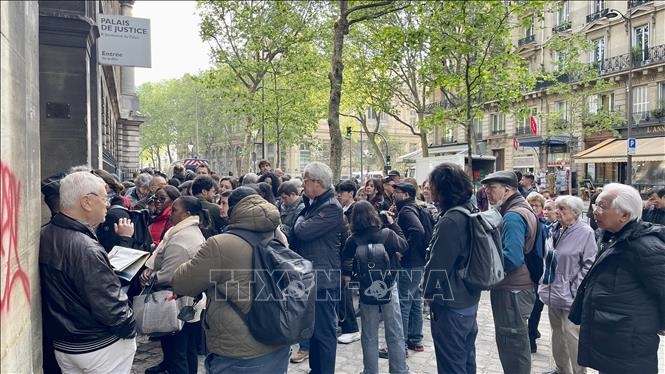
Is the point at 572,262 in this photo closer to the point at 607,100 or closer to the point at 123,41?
the point at 123,41

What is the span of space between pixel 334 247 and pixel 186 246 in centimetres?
147

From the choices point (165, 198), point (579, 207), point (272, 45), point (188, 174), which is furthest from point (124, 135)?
point (579, 207)

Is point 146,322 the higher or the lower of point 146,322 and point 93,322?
the lower

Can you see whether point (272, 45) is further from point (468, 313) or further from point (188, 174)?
point (468, 313)

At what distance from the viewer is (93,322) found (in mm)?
2844

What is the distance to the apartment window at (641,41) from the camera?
29156 millimetres

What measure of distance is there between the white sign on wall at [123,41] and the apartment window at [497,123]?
112 ft

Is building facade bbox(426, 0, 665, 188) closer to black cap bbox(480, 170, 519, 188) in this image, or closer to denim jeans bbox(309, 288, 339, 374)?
black cap bbox(480, 170, 519, 188)

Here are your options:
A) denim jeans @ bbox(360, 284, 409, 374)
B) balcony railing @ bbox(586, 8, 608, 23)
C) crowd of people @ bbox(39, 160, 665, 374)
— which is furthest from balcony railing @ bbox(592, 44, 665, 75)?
denim jeans @ bbox(360, 284, 409, 374)

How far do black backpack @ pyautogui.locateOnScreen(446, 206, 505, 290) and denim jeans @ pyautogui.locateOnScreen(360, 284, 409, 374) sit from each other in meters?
1.17

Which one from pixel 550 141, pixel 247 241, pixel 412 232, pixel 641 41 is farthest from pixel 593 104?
pixel 247 241

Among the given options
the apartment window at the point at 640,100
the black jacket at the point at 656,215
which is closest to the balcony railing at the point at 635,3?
the apartment window at the point at 640,100

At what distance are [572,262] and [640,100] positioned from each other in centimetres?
3043

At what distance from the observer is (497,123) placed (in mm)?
41500
